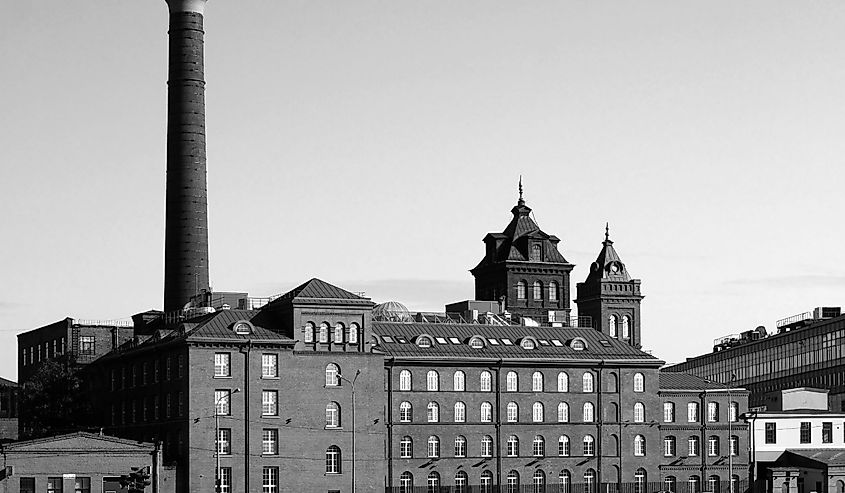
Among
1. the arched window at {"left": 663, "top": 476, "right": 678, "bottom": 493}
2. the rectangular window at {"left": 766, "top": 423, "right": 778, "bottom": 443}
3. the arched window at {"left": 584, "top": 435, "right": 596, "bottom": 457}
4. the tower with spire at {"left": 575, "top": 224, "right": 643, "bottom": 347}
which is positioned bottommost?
the arched window at {"left": 663, "top": 476, "right": 678, "bottom": 493}

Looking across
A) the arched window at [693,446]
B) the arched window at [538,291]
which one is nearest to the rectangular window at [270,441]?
the arched window at [693,446]

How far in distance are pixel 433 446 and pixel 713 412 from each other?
27643 mm

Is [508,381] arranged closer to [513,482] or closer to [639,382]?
[513,482]

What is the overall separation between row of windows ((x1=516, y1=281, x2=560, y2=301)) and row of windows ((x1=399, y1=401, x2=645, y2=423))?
31051mm

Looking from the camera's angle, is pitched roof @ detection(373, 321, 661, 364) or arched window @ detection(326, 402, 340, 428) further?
pitched roof @ detection(373, 321, 661, 364)

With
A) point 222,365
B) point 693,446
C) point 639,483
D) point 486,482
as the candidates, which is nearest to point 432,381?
point 486,482

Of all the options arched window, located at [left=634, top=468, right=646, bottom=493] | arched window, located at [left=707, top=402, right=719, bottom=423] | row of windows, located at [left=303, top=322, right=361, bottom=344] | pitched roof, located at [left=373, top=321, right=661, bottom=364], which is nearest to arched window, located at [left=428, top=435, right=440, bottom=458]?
pitched roof, located at [left=373, top=321, right=661, bottom=364]

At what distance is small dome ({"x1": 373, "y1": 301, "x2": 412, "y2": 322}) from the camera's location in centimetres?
14925

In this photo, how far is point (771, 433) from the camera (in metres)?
150

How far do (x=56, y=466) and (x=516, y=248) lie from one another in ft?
220

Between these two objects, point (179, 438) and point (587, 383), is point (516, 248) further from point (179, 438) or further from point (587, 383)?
point (179, 438)

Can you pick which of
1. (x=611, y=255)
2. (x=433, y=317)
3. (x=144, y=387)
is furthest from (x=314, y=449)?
(x=611, y=255)

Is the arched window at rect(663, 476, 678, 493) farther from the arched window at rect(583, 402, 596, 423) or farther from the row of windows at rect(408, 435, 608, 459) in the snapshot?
the arched window at rect(583, 402, 596, 423)

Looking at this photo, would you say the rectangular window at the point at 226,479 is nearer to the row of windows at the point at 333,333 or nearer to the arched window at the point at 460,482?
the row of windows at the point at 333,333
